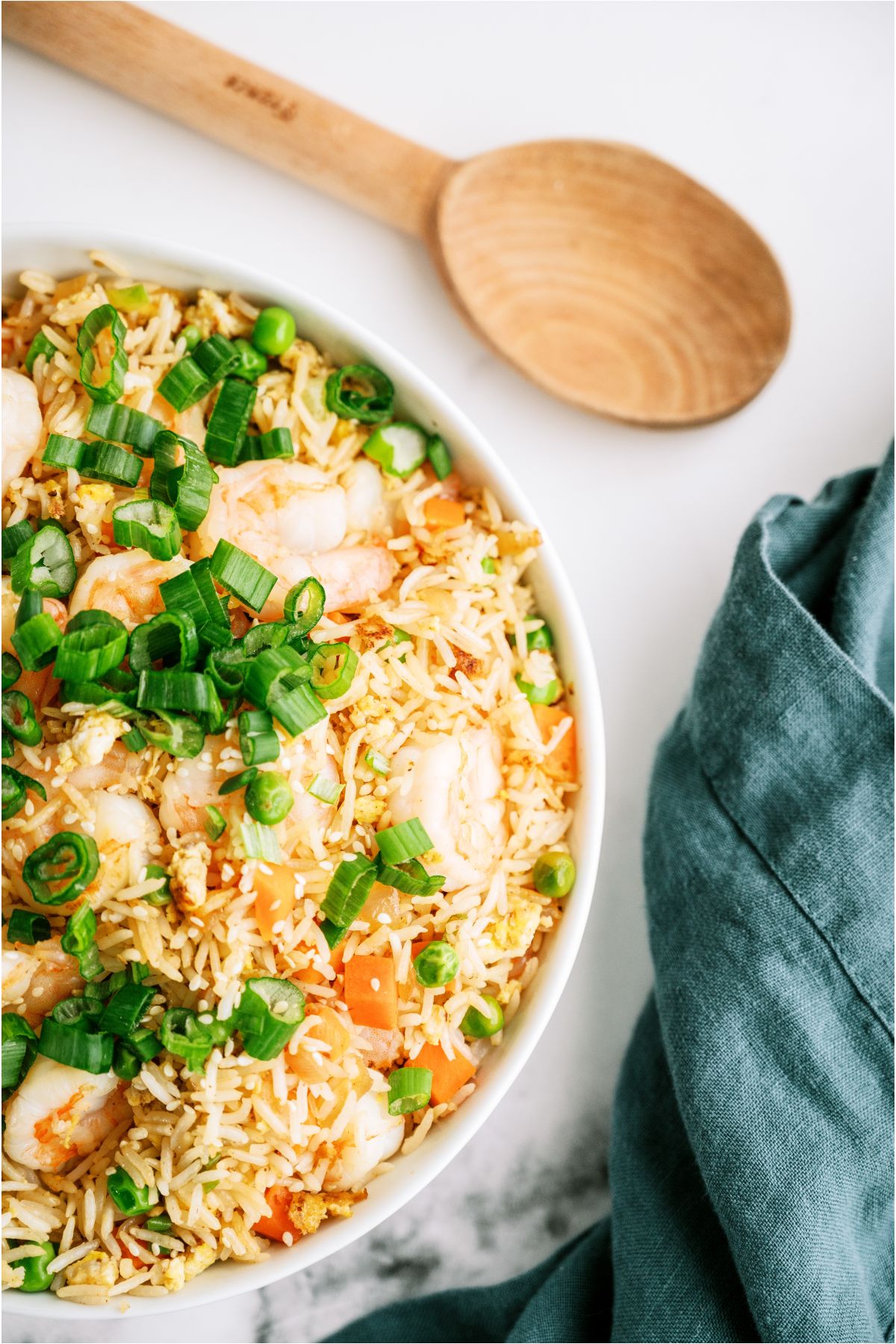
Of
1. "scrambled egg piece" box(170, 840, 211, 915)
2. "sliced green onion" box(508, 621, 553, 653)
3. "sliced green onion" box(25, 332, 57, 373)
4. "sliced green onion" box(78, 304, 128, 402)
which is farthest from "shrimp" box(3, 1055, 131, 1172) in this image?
"sliced green onion" box(25, 332, 57, 373)

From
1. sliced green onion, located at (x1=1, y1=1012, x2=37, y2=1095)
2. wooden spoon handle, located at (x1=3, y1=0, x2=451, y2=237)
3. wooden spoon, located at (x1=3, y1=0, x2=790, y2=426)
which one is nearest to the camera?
sliced green onion, located at (x1=1, y1=1012, x2=37, y2=1095)

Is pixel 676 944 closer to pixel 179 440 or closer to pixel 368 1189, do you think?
pixel 368 1189

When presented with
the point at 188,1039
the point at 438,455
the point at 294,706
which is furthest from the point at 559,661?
the point at 188,1039

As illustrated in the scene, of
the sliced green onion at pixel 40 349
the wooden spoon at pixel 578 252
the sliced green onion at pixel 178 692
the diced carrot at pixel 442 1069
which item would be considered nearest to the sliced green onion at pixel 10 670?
the sliced green onion at pixel 178 692

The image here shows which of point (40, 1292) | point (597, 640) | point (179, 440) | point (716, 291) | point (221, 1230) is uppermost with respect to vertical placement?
point (716, 291)

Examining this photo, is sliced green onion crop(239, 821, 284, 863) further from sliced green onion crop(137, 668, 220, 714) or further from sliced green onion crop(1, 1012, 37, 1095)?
sliced green onion crop(1, 1012, 37, 1095)

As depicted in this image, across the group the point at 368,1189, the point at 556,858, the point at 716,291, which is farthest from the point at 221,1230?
the point at 716,291

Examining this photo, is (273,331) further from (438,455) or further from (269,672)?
(269,672)
